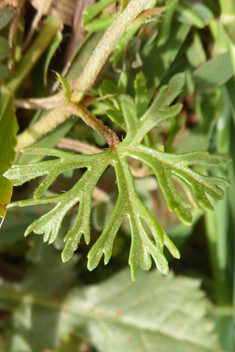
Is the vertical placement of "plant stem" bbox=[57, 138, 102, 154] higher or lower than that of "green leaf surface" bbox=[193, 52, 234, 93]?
lower

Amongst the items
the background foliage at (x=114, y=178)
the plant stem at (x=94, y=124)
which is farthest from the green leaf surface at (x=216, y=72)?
the plant stem at (x=94, y=124)

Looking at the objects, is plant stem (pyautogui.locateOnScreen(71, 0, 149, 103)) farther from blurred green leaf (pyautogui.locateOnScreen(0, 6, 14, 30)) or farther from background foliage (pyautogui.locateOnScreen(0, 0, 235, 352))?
blurred green leaf (pyautogui.locateOnScreen(0, 6, 14, 30))

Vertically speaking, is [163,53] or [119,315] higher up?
[163,53]

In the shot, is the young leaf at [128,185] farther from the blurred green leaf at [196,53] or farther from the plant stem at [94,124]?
the blurred green leaf at [196,53]

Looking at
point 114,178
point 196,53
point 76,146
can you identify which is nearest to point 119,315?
point 114,178

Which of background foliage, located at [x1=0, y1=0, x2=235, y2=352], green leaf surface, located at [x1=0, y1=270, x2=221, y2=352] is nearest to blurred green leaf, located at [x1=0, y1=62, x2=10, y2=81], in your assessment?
background foliage, located at [x1=0, y1=0, x2=235, y2=352]

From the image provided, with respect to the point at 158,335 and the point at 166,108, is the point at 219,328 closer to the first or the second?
the point at 158,335

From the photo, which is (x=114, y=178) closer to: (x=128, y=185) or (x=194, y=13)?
(x=128, y=185)
